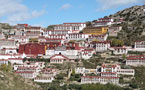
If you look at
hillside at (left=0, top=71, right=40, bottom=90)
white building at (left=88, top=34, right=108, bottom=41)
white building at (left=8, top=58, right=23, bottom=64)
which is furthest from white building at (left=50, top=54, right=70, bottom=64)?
white building at (left=88, top=34, right=108, bottom=41)

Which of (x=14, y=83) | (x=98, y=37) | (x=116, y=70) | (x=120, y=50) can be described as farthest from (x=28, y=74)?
(x=98, y=37)

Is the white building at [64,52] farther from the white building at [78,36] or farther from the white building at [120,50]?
the white building at [78,36]

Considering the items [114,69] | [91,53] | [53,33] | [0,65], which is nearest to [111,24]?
[53,33]

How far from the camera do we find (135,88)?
184ft

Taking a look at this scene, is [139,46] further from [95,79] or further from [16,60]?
[16,60]

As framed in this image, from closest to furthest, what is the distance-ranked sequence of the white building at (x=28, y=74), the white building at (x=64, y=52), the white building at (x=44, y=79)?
the white building at (x=44, y=79)
the white building at (x=28, y=74)
the white building at (x=64, y=52)

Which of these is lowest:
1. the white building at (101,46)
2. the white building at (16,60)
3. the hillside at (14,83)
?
the hillside at (14,83)

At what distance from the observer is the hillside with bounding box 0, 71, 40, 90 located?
5762 cm

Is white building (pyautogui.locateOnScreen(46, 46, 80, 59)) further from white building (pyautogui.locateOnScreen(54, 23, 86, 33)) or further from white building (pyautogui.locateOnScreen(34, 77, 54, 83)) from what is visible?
white building (pyautogui.locateOnScreen(54, 23, 86, 33))

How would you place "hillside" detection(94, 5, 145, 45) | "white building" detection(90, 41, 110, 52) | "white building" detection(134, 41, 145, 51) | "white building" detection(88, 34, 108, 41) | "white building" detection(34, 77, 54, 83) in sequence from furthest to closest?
"white building" detection(88, 34, 108, 41), "hillside" detection(94, 5, 145, 45), "white building" detection(90, 41, 110, 52), "white building" detection(134, 41, 145, 51), "white building" detection(34, 77, 54, 83)

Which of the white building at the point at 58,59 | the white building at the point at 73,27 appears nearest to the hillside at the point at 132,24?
the white building at the point at 73,27

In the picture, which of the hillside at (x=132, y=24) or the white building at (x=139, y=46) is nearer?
the white building at (x=139, y=46)

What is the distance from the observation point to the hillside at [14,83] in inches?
2269

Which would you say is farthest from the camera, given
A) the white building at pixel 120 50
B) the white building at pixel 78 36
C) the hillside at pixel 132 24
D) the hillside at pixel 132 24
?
the white building at pixel 78 36
